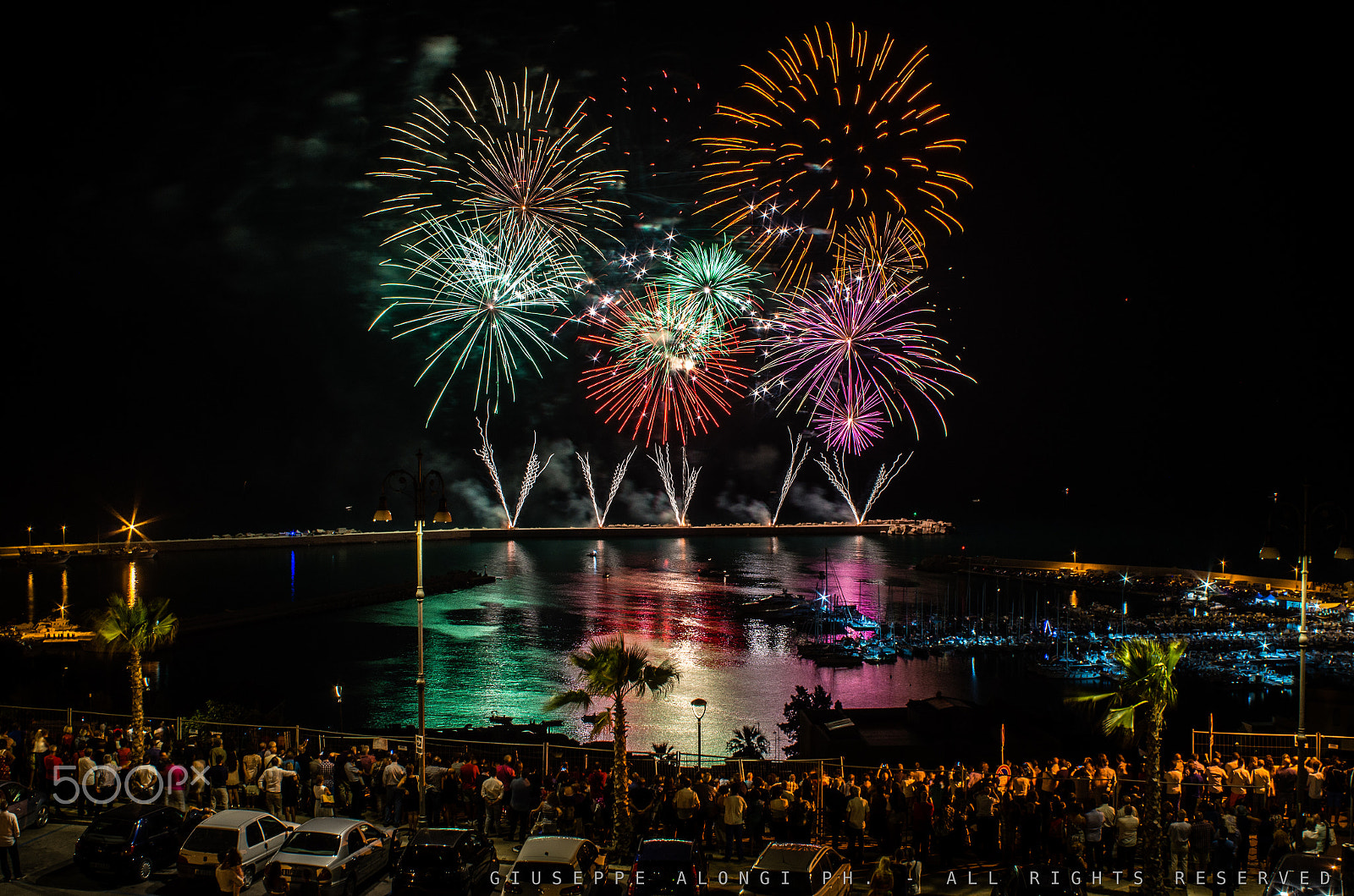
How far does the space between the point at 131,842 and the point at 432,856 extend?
3.93m

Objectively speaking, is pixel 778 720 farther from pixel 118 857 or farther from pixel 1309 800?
pixel 118 857

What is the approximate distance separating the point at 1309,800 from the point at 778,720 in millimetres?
28263

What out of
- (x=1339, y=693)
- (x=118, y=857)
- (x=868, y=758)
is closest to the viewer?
(x=118, y=857)

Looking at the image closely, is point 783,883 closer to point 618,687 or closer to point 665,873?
point 665,873

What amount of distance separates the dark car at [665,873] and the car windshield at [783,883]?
762 millimetres

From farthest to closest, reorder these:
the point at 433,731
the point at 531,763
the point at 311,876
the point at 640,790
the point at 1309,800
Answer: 1. the point at 433,731
2. the point at 531,763
3. the point at 640,790
4. the point at 1309,800
5. the point at 311,876

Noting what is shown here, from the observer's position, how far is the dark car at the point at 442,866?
34.4ft

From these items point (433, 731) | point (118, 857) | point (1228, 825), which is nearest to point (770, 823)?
point (1228, 825)

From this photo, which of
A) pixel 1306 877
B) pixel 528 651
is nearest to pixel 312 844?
pixel 1306 877

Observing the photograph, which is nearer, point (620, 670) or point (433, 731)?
point (620, 670)

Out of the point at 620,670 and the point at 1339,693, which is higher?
the point at 620,670

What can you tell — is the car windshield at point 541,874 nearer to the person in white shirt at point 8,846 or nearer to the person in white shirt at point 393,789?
the person in white shirt at point 393,789

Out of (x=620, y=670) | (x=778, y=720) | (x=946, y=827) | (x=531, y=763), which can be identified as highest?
(x=620, y=670)

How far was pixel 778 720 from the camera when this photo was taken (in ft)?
129
